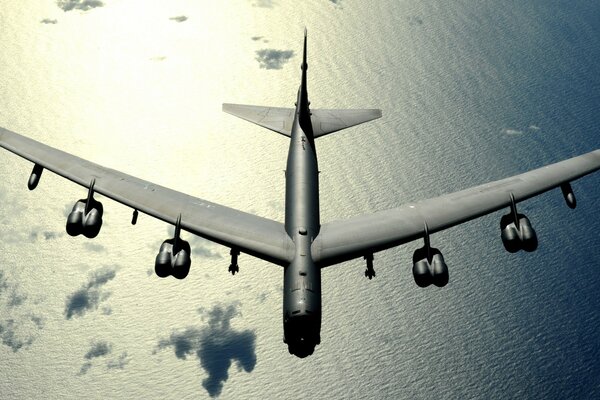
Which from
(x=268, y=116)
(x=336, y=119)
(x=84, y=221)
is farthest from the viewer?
(x=268, y=116)

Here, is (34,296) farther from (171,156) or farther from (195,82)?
(195,82)

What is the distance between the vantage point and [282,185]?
8575 cm

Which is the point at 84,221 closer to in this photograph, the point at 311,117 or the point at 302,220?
the point at 302,220

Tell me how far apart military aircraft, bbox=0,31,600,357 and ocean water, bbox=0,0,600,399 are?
1547 cm

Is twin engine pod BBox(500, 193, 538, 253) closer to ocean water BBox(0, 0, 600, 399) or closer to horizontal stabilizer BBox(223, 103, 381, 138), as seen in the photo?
ocean water BBox(0, 0, 600, 399)

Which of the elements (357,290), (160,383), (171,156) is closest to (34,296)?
(160,383)

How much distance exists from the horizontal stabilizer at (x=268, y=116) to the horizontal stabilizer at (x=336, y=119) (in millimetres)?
2861

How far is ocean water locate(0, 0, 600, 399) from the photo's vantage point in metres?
66.3

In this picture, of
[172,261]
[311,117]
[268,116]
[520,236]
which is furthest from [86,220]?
[520,236]

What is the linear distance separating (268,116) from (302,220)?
64.8ft

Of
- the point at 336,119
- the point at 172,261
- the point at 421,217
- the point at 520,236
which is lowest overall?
the point at 172,261

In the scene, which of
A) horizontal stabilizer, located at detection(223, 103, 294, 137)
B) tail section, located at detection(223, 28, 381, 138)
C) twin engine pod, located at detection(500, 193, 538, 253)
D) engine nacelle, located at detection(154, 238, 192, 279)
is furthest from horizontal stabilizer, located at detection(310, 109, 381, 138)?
engine nacelle, located at detection(154, 238, 192, 279)

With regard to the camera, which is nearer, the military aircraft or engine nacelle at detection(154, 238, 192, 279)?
the military aircraft

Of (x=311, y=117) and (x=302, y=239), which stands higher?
(x=311, y=117)
